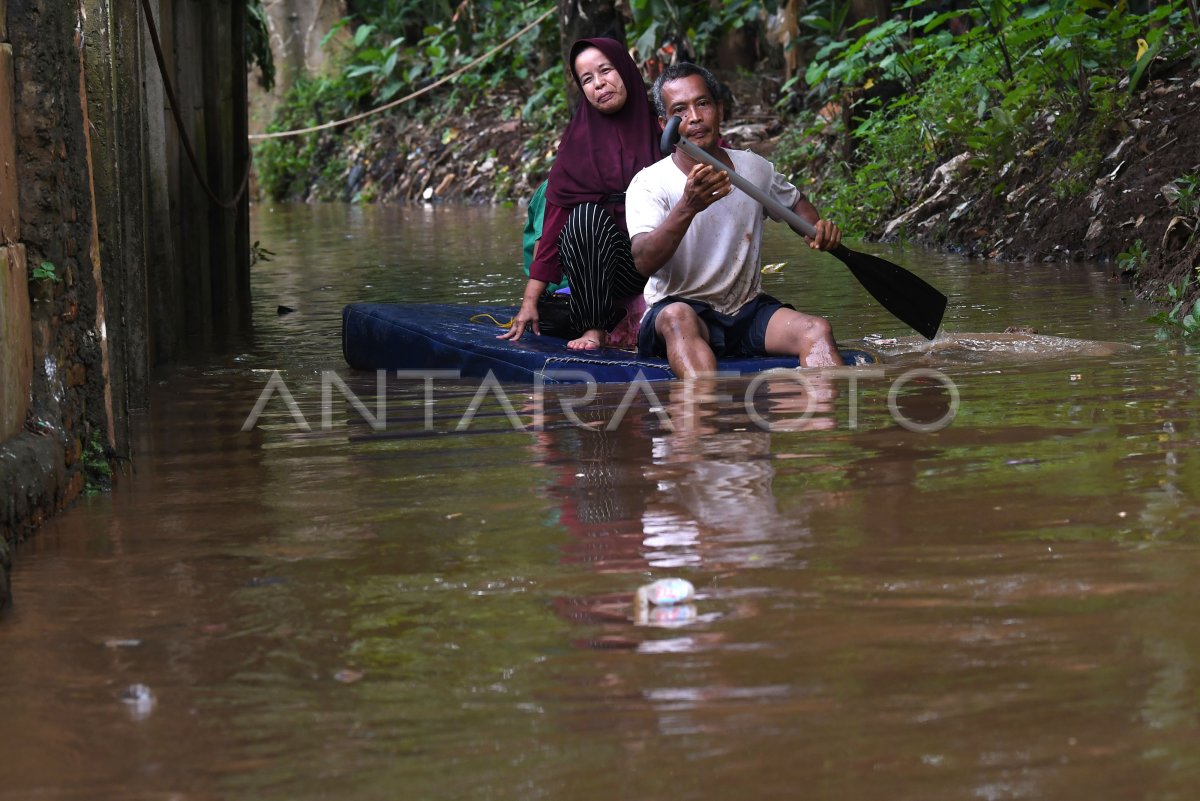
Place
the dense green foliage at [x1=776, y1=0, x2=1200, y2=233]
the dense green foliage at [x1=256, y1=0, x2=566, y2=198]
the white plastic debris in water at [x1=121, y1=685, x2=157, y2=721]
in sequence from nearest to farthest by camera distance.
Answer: the white plastic debris in water at [x1=121, y1=685, x2=157, y2=721] → the dense green foliage at [x1=776, y1=0, x2=1200, y2=233] → the dense green foliage at [x1=256, y1=0, x2=566, y2=198]

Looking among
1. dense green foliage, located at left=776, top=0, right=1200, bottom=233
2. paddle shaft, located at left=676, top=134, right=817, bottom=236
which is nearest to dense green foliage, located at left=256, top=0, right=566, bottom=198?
dense green foliage, located at left=776, top=0, right=1200, bottom=233

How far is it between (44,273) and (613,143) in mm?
3009

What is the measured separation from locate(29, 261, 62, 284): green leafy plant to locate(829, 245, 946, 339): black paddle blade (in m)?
3.29

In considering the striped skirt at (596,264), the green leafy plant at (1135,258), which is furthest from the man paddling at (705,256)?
the green leafy plant at (1135,258)

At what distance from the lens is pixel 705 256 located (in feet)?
19.8

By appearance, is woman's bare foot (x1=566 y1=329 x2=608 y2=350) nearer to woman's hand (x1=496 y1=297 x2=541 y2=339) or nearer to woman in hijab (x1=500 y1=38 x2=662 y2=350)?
woman in hijab (x1=500 y1=38 x2=662 y2=350)

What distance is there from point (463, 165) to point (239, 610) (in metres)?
23.3

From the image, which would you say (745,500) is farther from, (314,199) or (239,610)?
(314,199)

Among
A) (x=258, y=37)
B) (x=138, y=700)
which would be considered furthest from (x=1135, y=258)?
(x=258, y=37)

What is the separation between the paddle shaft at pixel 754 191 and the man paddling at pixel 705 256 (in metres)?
0.04

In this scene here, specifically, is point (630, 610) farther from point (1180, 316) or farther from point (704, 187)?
point (1180, 316)

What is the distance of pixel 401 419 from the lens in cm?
538

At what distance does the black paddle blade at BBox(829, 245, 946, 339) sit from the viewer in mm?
6336

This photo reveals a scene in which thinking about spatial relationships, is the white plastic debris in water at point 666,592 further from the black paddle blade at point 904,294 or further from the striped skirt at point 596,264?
the black paddle blade at point 904,294
